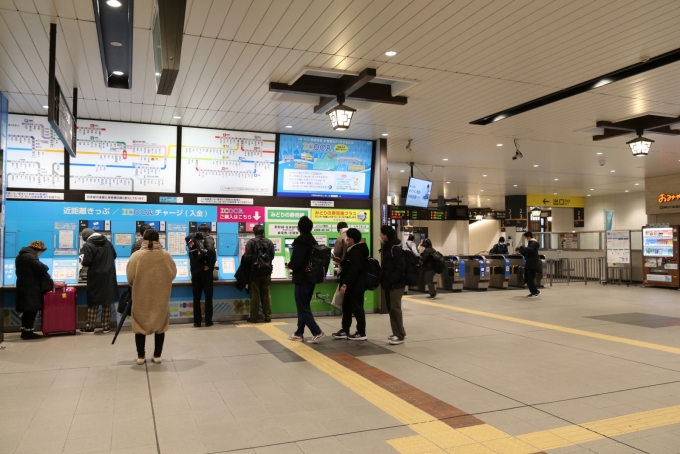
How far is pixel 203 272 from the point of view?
8.39m

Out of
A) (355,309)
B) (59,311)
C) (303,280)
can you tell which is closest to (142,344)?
(303,280)

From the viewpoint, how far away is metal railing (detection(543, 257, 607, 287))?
16.9 m

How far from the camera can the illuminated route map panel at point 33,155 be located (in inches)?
323

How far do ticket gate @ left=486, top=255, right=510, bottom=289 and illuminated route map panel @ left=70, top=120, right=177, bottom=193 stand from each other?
9.62m

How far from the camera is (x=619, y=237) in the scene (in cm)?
1622

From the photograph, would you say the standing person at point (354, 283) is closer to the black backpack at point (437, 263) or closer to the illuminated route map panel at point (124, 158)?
the illuminated route map panel at point (124, 158)

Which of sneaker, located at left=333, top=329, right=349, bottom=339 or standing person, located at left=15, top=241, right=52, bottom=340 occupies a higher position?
standing person, located at left=15, top=241, right=52, bottom=340

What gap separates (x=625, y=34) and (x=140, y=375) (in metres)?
6.23

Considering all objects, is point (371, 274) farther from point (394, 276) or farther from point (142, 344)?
point (142, 344)

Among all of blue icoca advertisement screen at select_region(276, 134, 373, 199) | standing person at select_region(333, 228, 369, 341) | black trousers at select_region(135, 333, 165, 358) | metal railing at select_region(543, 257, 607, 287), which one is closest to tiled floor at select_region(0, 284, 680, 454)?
black trousers at select_region(135, 333, 165, 358)

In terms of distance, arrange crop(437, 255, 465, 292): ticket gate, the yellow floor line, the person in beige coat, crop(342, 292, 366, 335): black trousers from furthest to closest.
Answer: crop(437, 255, 465, 292): ticket gate, crop(342, 292, 366, 335): black trousers, the yellow floor line, the person in beige coat

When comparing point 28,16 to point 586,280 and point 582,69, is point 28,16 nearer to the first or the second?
point 582,69

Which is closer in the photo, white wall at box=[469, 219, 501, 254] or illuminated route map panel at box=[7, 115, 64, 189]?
illuminated route map panel at box=[7, 115, 64, 189]

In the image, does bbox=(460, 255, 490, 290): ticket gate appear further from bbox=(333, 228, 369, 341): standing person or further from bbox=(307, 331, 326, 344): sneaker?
bbox=(307, 331, 326, 344): sneaker
